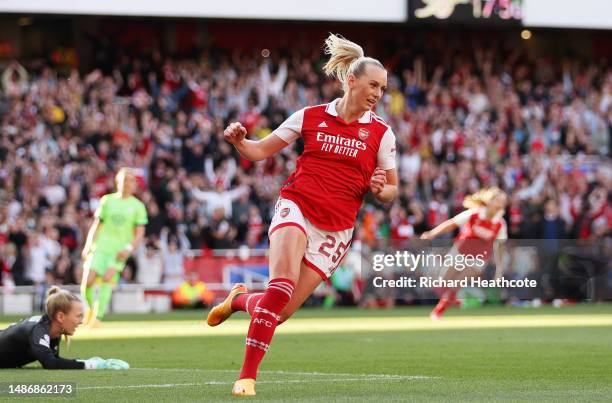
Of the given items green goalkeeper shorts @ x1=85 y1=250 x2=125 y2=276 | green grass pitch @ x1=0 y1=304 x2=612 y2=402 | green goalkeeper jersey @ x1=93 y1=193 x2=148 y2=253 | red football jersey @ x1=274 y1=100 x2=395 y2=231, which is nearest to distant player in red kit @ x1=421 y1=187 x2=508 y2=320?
green grass pitch @ x1=0 y1=304 x2=612 y2=402

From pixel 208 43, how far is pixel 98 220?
16.5 meters

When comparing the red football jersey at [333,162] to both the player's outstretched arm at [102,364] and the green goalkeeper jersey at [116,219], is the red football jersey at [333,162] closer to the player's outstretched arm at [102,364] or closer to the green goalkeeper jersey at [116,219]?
the player's outstretched arm at [102,364]

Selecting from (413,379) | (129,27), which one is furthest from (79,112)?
(413,379)

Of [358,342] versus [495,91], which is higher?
[495,91]

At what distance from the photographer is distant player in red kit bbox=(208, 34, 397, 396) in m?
8.95

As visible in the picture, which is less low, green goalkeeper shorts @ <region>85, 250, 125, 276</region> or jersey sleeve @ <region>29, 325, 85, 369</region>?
green goalkeeper shorts @ <region>85, 250, 125, 276</region>

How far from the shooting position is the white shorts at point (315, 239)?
29.8 ft

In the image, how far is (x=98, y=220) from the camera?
19.3 metres

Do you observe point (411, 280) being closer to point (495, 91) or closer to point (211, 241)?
point (211, 241)

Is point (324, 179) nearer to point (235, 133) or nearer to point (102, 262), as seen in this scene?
point (235, 133)

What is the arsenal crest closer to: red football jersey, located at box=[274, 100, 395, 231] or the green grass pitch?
red football jersey, located at box=[274, 100, 395, 231]

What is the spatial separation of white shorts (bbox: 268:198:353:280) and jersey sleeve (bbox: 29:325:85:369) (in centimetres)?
263

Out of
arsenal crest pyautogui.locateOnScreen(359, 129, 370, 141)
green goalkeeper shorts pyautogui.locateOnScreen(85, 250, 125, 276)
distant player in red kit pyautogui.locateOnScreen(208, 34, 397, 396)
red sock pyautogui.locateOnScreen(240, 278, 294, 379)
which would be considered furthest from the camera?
green goalkeeper shorts pyautogui.locateOnScreen(85, 250, 125, 276)

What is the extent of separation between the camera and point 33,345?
10828mm
